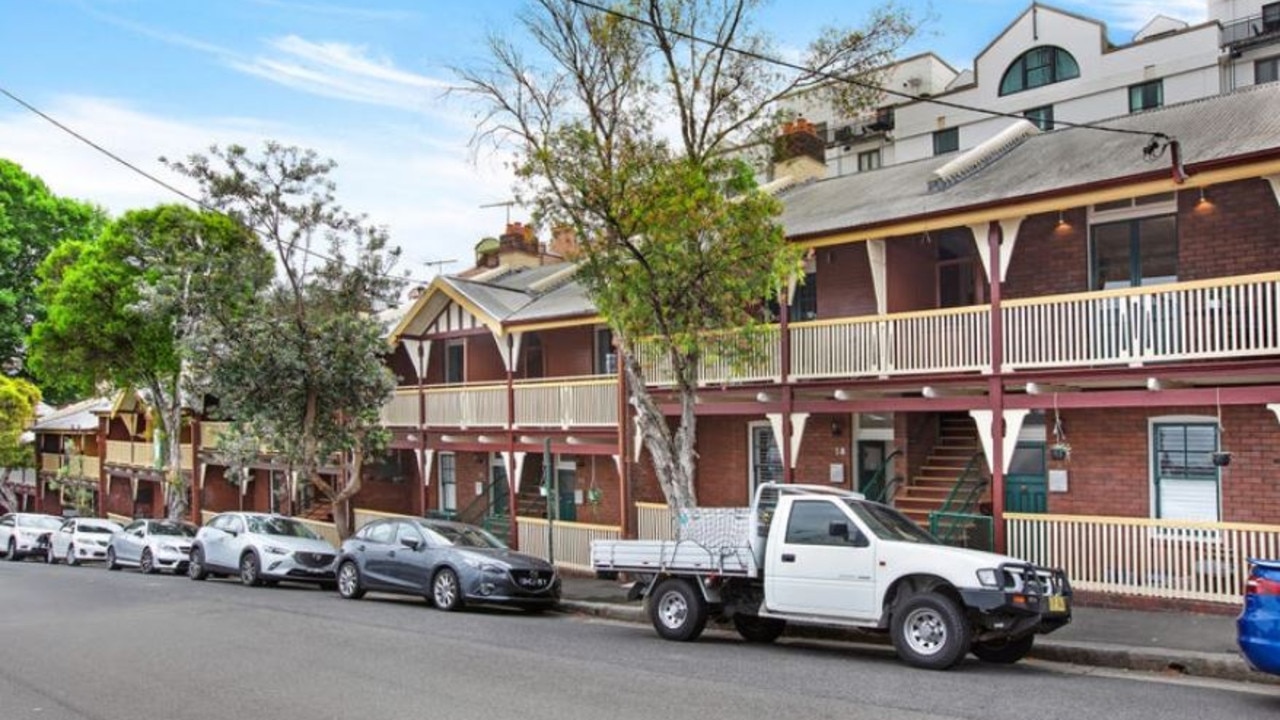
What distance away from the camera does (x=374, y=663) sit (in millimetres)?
10805

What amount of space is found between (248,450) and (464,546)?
884 centimetres

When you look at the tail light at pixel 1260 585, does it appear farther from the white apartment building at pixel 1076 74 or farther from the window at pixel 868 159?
the window at pixel 868 159

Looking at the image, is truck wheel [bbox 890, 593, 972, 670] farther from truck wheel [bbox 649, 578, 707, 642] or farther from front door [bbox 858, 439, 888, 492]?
front door [bbox 858, 439, 888, 492]

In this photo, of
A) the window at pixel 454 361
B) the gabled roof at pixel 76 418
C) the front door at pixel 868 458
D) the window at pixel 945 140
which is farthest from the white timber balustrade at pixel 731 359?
the gabled roof at pixel 76 418

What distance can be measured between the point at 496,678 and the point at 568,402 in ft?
39.9

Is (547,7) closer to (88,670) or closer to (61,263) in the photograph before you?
(88,670)

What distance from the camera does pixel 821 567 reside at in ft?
37.0

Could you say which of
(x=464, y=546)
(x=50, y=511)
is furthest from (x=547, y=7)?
(x=50, y=511)

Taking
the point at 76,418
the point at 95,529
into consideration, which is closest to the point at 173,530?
the point at 95,529

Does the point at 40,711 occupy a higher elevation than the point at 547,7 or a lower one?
lower

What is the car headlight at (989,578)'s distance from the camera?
1011cm

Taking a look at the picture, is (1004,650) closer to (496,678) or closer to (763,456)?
(496,678)

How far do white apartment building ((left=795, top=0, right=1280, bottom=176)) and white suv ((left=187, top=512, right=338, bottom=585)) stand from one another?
81.4 feet

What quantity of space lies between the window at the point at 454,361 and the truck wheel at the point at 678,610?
1658cm
